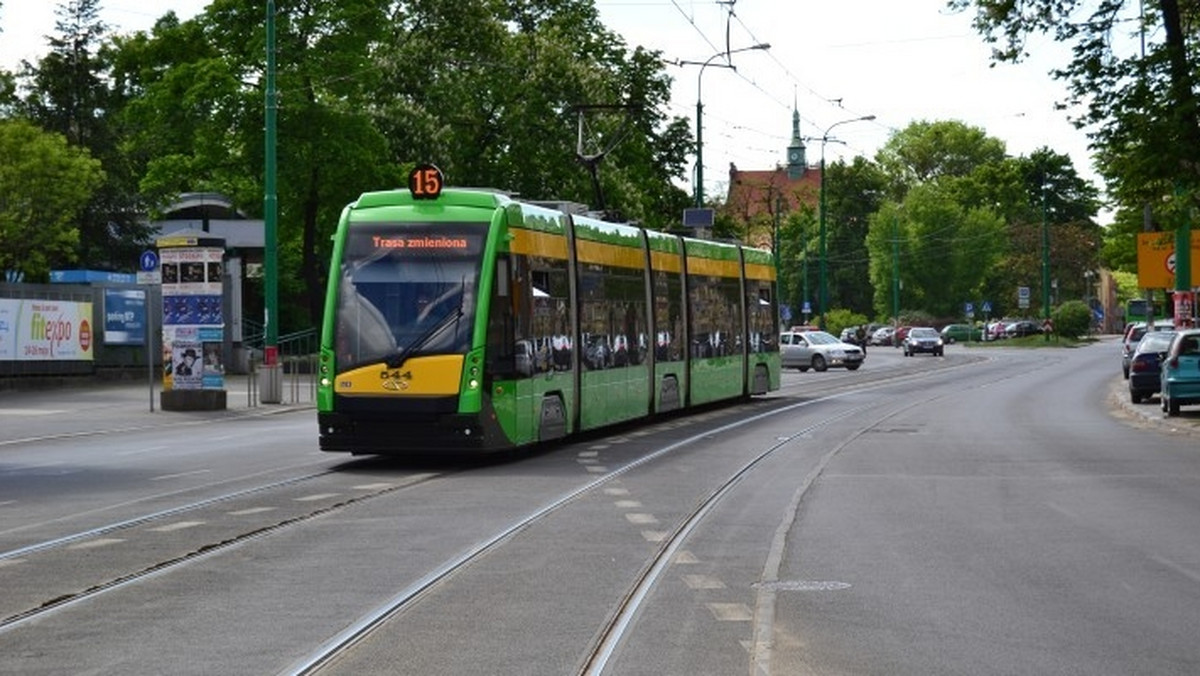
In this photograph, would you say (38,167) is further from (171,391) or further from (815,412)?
(815,412)

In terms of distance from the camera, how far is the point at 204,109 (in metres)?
53.8

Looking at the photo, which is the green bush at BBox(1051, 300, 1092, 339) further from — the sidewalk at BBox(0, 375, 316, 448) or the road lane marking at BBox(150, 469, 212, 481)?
the road lane marking at BBox(150, 469, 212, 481)

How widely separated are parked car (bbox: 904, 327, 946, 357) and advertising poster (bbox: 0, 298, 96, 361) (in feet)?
177

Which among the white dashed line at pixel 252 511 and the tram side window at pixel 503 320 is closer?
the white dashed line at pixel 252 511

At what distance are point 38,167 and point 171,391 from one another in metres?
31.7

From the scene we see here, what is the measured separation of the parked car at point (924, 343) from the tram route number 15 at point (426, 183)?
238 ft

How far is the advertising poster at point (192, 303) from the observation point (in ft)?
118

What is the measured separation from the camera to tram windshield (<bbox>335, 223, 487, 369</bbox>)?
68.5ft

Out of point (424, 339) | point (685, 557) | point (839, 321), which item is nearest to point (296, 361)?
point (424, 339)

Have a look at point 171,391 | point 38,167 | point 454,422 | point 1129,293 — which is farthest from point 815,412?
point 1129,293

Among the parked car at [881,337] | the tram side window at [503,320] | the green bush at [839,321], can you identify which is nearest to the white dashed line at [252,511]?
the tram side window at [503,320]


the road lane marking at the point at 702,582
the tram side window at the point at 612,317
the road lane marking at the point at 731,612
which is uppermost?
the tram side window at the point at 612,317

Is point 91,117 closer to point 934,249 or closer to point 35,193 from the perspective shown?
point 35,193

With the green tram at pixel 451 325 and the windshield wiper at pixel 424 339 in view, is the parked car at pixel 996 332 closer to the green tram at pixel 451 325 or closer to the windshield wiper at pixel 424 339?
the green tram at pixel 451 325
